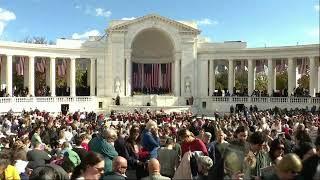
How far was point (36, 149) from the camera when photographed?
12.0m

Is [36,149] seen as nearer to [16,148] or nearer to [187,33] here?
[16,148]

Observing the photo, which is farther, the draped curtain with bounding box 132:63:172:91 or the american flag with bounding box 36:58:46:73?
the draped curtain with bounding box 132:63:172:91

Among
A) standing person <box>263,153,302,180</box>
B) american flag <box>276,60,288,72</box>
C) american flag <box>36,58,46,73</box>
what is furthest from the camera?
american flag <box>276,60,288,72</box>

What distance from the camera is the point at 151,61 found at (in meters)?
66.9

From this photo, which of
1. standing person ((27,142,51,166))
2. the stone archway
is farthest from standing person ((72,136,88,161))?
the stone archway

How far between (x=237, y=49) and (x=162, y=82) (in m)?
12.1

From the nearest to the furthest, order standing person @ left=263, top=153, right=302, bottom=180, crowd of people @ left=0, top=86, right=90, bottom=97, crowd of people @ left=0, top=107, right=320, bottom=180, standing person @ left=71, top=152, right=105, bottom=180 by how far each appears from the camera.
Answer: standing person @ left=263, top=153, right=302, bottom=180 → standing person @ left=71, top=152, right=105, bottom=180 → crowd of people @ left=0, top=107, right=320, bottom=180 → crowd of people @ left=0, top=86, right=90, bottom=97

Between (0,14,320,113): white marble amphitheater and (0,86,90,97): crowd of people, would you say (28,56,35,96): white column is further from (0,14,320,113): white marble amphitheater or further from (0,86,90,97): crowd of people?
(0,86,90,97): crowd of people

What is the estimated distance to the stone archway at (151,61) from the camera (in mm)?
66125

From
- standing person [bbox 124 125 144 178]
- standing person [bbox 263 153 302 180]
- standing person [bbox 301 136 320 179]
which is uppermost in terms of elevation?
standing person [bbox 263 153 302 180]

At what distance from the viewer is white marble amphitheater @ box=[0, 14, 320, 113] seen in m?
58.6

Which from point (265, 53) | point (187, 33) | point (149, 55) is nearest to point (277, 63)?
point (265, 53)

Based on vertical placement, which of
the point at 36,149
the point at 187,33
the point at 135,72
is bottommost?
the point at 36,149

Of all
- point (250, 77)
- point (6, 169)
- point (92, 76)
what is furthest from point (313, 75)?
point (6, 169)
